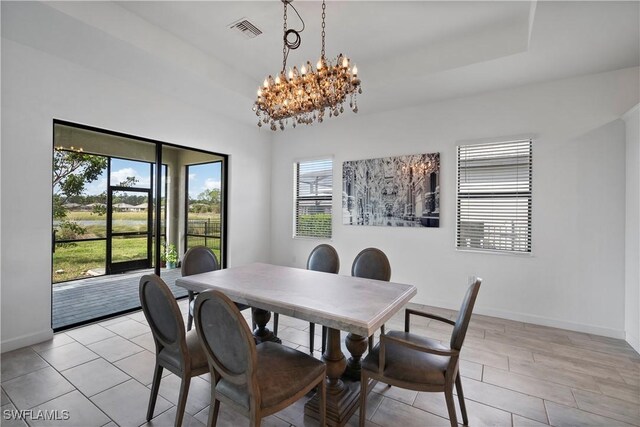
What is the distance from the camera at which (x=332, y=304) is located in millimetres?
1912

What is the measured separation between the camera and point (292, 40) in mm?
3297

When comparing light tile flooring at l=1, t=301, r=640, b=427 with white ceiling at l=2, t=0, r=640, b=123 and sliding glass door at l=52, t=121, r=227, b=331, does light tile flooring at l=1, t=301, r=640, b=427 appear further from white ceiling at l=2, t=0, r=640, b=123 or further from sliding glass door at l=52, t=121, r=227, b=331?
white ceiling at l=2, t=0, r=640, b=123

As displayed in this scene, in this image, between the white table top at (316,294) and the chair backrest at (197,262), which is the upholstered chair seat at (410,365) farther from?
the chair backrest at (197,262)

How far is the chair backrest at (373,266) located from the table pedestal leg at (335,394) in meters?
0.98

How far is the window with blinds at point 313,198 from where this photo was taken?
5.25 m

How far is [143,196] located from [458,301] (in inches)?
188

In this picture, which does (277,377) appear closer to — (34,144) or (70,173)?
(34,144)

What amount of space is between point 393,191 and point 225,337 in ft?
11.9

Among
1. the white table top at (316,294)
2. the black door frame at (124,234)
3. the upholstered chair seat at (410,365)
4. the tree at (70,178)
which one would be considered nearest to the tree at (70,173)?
the tree at (70,178)

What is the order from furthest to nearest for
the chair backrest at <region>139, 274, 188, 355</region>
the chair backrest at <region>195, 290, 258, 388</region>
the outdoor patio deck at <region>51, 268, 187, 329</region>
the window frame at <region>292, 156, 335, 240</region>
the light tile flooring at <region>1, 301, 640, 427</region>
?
the window frame at <region>292, 156, 335, 240</region> < the outdoor patio deck at <region>51, 268, 187, 329</region> < the light tile flooring at <region>1, 301, 640, 427</region> < the chair backrest at <region>139, 274, 188, 355</region> < the chair backrest at <region>195, 290, 258, 388</region>

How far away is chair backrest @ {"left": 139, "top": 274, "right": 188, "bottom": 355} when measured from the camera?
65.3 inches

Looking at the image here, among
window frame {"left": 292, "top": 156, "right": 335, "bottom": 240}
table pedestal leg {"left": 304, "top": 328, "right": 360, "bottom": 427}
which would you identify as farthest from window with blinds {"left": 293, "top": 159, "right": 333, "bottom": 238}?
table pedestal leg {"left": 304, "top": 328, "right": 360, "bottom": 427}

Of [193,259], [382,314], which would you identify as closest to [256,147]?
[193,259]

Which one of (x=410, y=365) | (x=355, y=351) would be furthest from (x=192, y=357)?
(x=410, y=365)
